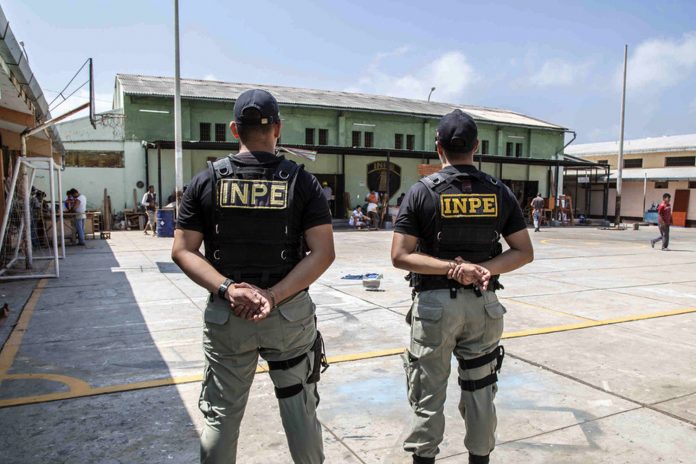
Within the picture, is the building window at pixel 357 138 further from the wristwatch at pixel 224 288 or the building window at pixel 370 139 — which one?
the wristwatch at pixel 224 288

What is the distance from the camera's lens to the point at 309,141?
26.6 meters

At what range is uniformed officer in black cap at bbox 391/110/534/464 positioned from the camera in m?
2.61

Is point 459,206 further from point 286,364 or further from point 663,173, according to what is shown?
point 663,173

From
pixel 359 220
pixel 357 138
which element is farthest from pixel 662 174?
pixel 359 220

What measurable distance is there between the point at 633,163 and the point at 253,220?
3912 centimetres

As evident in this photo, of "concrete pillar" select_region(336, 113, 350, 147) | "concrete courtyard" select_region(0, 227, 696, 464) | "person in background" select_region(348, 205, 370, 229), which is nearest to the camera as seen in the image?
"concrete courtyard" select_region(0, 227, 696, 464)

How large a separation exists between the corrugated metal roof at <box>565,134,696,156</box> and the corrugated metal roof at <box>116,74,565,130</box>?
6127 millimetres

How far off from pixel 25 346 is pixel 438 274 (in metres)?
4.44

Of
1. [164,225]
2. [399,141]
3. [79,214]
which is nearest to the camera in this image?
[79,214]

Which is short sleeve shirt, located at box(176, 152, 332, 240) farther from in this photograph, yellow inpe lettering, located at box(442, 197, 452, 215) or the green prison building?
the green prison building

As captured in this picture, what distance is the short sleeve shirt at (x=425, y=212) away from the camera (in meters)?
2.71

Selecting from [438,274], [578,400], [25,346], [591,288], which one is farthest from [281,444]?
[591,288]

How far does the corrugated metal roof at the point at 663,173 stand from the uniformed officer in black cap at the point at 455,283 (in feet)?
107

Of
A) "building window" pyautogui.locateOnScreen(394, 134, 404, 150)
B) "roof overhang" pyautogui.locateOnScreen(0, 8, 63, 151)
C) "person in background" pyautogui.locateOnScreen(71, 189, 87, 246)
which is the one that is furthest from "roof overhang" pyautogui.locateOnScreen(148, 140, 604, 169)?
"roof overhang" pyautogui.locateOnScreen(0, 8, 63, 151)
